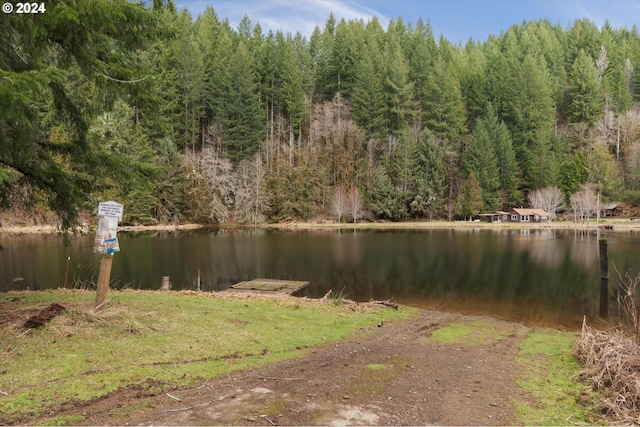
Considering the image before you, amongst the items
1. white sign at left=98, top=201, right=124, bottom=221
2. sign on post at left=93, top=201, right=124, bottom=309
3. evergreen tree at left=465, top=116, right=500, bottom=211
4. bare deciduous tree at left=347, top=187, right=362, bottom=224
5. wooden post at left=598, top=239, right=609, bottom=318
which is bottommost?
wooden post at left=598, top=239, right=609, bottom=318

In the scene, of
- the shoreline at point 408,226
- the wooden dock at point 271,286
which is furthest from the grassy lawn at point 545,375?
the shoreline at point 408,226

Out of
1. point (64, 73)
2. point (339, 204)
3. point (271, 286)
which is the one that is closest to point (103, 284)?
Result: point (64, 73)

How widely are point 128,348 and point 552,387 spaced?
21.6 ft

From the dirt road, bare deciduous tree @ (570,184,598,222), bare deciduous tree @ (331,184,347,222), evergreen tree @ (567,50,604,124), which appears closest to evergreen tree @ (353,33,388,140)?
bare deciduous tree @ (331,184,347,222)

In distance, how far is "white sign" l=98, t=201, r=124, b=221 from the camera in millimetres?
7738

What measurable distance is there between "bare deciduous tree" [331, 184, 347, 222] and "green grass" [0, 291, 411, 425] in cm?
5463

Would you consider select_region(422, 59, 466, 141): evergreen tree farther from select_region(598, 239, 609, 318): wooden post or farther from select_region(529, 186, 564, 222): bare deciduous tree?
select_region(598, 239, 609, 318): wooden post

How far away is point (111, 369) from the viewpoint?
5.94 metres

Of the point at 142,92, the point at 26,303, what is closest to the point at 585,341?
the point at 142,92

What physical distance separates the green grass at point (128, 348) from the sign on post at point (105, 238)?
15.4 inches

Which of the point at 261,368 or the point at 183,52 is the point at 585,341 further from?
the point at 183,52

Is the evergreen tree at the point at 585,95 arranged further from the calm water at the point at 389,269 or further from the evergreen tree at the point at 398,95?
the calm water at the point at 389,269

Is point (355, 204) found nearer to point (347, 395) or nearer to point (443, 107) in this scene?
point (443, 107)

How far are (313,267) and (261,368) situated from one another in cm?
1889
